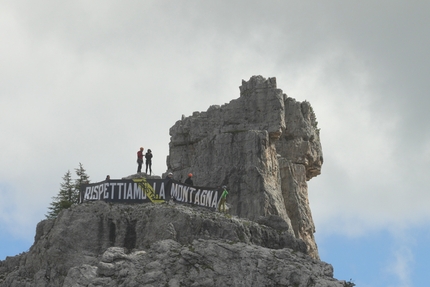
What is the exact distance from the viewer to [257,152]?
75.7 metres

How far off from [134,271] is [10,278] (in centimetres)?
1154

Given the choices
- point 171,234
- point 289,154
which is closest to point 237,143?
point 289,154

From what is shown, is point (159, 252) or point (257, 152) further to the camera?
point (257, 152)

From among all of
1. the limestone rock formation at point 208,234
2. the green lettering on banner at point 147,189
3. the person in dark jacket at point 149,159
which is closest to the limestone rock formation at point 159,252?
the limestone rock formation at point 208,234

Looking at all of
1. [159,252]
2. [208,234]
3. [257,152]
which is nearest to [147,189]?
[208,234]

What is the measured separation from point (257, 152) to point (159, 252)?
2334cm

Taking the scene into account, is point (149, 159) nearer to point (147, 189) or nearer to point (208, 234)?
point (147, 189)

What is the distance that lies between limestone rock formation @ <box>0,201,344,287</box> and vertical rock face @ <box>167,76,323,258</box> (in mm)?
11761

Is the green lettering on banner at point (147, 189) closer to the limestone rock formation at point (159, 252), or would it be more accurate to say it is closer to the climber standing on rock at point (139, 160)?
the limestone rock formation at point (159, 252)

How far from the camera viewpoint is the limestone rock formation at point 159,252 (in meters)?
52.2

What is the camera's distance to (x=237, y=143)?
76750mm

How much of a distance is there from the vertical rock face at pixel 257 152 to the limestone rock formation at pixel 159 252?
38.6 feet

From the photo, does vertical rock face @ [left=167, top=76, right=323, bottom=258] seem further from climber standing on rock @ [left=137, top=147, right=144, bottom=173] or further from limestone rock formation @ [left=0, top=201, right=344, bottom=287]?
limestone rock formation @ [left=0, top=201, right=344, bottom=287]

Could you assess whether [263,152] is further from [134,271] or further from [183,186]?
[134,271]
